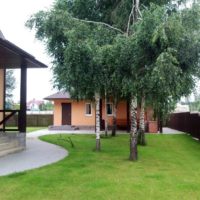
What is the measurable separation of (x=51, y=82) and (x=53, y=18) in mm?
5864

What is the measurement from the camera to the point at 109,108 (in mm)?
30438

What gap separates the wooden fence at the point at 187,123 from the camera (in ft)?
71.9

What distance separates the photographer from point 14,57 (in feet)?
47.9

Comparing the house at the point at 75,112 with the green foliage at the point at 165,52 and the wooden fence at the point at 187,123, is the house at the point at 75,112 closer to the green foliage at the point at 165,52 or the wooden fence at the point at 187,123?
the wooden fence at the point at 187,123

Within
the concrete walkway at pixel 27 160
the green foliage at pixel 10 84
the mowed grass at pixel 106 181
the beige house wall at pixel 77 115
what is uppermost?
the green foliage at pixel 10 84

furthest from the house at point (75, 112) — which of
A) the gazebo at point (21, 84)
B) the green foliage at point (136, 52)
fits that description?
the green foliage at point (136, 52)

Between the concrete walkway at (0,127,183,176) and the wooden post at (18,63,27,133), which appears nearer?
the concrete walkway at (0,127,183,176)

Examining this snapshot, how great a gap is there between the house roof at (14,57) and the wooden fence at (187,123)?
10406 millimetres

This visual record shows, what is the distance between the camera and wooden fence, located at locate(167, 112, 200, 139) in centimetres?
2192

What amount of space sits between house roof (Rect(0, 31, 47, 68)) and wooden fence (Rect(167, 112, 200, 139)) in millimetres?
10406

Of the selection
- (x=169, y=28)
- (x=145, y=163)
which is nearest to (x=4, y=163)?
(x=145, y=163)

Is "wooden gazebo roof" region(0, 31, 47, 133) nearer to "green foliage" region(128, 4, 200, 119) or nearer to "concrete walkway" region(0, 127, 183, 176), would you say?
"concrete walkway" region(0, 127, 183, 176)

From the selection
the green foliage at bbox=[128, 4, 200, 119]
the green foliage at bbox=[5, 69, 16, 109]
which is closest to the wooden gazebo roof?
the green foliage at bbox=[128, 4, 200, 119]

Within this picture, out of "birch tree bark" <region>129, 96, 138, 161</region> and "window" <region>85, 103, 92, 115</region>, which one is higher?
"window" <region>85, 103, 92, 115</region>
